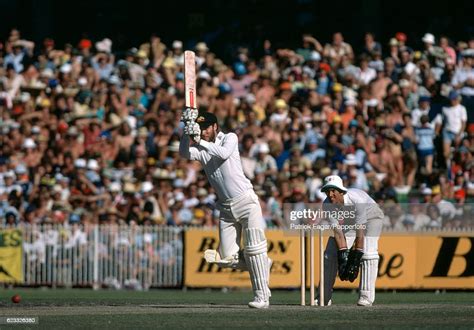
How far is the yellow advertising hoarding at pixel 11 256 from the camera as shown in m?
26.2

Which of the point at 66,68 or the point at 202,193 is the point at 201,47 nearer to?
the point at 66,68

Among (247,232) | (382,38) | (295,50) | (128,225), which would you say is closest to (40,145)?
(128,225)

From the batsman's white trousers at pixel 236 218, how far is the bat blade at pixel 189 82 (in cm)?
123

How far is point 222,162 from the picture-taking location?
16688mm

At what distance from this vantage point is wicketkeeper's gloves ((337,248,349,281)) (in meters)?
17.0

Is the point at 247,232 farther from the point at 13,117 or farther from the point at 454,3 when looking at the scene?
the point at 454,3

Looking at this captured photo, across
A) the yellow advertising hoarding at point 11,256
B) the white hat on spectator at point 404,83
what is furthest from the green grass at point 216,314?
the white hat on spectator at point 404,83

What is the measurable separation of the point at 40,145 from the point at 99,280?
169 inches

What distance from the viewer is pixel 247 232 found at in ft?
54.6

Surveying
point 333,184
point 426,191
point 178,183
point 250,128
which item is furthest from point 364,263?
point 250,128

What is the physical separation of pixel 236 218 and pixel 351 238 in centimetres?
169

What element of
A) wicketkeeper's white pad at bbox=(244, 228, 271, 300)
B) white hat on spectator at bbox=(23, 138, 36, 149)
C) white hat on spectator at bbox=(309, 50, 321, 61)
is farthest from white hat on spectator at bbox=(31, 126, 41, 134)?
wicketkeeper's white pad at bbox=(244, 228, 271, 300)

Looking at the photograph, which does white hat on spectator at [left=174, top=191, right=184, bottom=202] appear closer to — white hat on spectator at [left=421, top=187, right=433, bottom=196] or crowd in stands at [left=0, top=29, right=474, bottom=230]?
crowd in stands at [left=0, top=29, right=474, bottom=230]

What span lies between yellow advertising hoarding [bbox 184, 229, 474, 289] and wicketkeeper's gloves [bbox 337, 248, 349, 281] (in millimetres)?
6645
